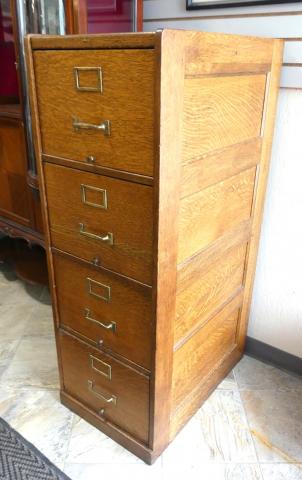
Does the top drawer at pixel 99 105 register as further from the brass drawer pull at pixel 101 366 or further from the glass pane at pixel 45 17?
the brass drawer pull at pixel 101 366

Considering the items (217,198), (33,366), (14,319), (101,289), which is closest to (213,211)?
(217,198)

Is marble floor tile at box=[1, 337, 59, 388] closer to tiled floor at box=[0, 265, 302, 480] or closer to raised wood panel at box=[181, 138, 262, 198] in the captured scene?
tiled floor at box=[0, 265, 302, 480]

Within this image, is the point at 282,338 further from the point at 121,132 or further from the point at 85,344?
the point at 121,132

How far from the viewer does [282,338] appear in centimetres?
173

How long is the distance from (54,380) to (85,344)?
459 mm

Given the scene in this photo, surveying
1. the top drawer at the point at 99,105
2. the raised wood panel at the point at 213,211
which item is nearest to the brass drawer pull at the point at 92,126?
the top drawer at the point at 99,105

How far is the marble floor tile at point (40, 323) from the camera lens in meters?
2.02

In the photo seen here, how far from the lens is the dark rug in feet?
4.30

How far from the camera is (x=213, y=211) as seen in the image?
1225mm

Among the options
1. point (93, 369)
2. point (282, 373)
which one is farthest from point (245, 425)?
point (93, 369)

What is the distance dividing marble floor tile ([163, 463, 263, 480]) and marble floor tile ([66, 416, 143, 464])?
0.38ft

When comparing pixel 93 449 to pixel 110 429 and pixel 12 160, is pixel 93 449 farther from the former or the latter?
pixel 12 160

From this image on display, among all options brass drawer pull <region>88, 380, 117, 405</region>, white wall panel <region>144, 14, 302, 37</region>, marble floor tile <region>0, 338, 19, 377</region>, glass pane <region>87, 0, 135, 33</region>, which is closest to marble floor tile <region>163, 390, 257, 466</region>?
brass drawer pull <region>88, 380, 117, 405</region>

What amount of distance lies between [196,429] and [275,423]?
294 mm
